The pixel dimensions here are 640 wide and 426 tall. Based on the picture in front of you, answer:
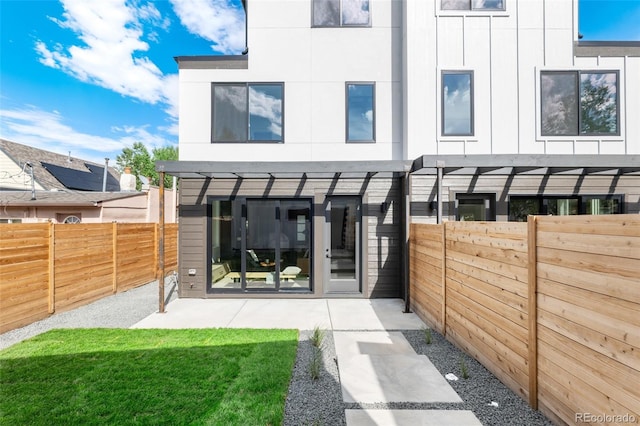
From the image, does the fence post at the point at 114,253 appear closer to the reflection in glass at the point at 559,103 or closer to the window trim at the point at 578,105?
the window trim at the point at 578,105

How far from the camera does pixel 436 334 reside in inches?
186

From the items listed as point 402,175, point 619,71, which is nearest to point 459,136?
point 402,175

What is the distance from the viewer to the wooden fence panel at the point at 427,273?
4.79m

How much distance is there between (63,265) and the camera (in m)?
5.71

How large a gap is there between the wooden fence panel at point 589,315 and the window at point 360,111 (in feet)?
15.7

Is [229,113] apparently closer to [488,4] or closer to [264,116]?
[264,116]

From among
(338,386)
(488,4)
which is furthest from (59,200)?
(488,4)

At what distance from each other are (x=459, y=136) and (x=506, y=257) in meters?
4.19

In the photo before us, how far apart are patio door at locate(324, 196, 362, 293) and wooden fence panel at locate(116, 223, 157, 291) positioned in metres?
5.28

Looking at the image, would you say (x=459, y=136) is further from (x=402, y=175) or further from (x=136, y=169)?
(x=136, y=169)

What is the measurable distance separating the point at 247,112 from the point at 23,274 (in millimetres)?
5293

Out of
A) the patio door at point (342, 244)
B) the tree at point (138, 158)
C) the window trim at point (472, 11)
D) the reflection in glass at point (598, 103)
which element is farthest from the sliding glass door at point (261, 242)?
the tree at point (138, 158)

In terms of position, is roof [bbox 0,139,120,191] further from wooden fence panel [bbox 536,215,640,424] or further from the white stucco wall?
wooden fence panel [bbox 536,215,640,424]

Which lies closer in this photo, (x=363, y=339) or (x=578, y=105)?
(x=363, y=339)
